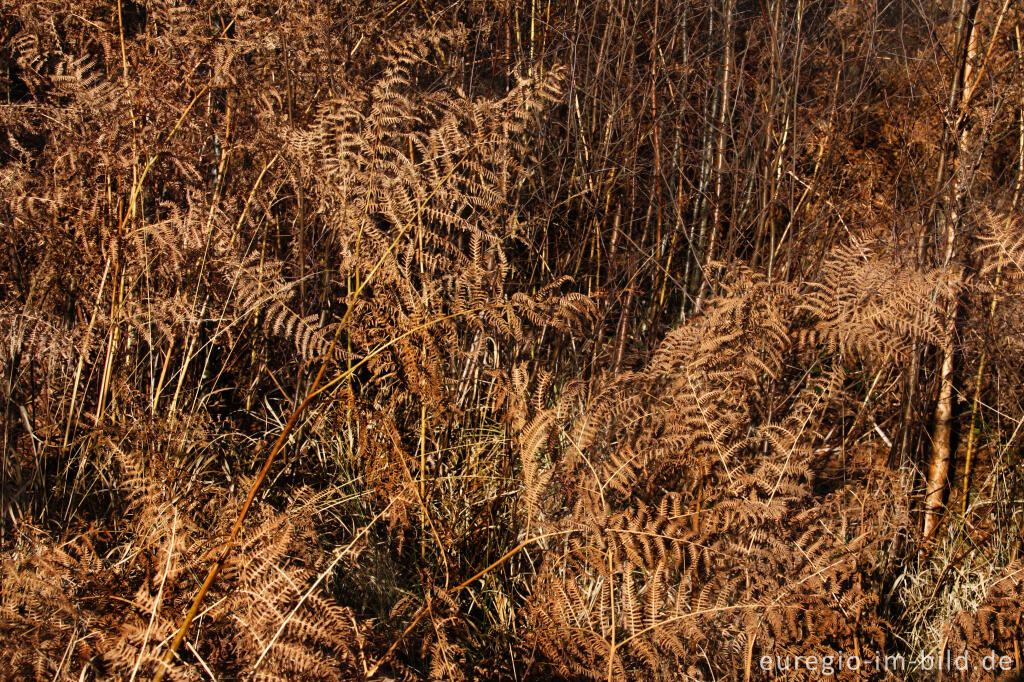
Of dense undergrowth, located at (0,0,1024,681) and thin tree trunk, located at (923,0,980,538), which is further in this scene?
thin tree trunk, located at (923,0,980,538)

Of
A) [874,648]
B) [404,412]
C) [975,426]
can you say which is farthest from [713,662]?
[975,426]

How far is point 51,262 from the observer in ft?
7.95

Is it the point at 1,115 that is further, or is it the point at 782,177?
the point at 782,177

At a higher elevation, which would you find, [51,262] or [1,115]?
[1,115]

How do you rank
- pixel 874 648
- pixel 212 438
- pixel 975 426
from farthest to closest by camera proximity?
pixel 975 426, pixel 212 438, pixel 874 648

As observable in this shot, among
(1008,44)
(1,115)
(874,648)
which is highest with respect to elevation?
(1008,44)

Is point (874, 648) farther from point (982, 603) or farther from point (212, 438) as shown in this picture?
point (212, 438)

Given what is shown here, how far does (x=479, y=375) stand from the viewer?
3137mm

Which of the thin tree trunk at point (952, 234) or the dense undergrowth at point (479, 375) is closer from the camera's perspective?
the dense undergrowth at point (479, 375)

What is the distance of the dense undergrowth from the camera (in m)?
1.96

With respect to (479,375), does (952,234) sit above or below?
above

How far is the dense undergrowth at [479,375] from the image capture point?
6.44ft

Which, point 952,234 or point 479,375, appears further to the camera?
point 479,375

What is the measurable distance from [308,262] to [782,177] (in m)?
1.85
